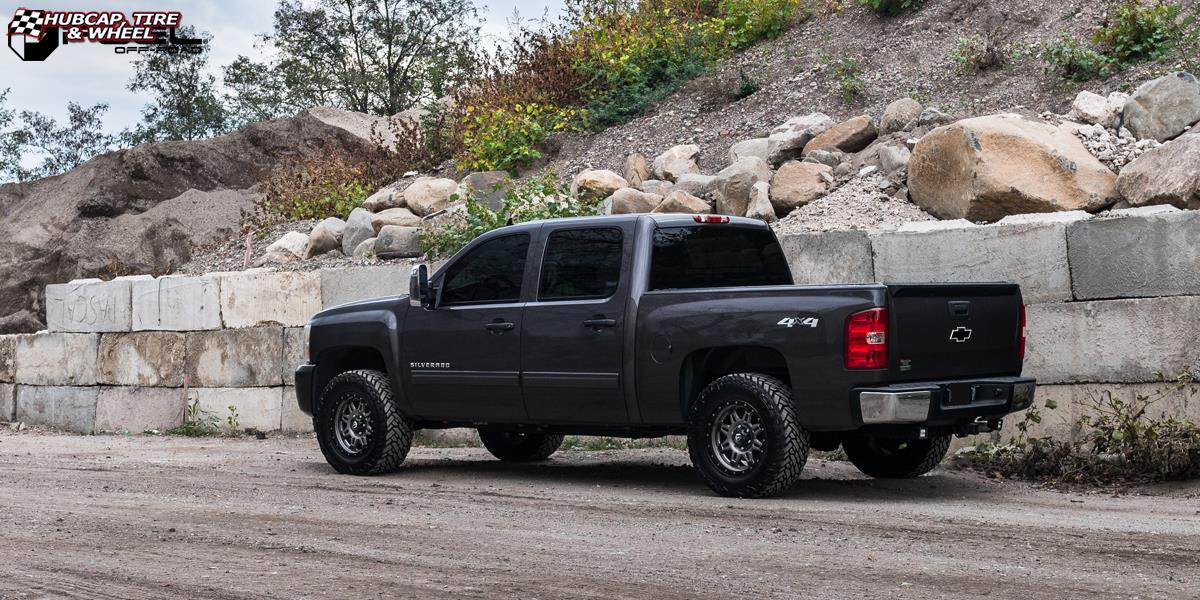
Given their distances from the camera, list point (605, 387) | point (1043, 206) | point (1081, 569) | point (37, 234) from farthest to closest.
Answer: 1. point (37, 234)
2. point (1043, 206)
3. point (605, 387)
4. point (1081, 569)

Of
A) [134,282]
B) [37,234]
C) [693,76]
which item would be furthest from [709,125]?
[37,234]

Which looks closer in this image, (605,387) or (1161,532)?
(1161,532)

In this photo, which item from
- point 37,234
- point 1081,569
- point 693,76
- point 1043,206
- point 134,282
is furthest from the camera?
point 37,234

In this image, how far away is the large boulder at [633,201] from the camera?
14.0m

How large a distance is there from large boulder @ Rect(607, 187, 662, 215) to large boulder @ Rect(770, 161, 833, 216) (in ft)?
4.26

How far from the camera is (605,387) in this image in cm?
907

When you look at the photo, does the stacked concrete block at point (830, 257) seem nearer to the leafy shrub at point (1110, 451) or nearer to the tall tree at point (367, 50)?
the leafy shrub at point (1110, 451)

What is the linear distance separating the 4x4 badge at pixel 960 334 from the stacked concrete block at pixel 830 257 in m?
2.50

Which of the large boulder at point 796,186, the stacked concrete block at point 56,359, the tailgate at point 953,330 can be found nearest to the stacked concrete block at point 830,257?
the large boulder at point 796,186

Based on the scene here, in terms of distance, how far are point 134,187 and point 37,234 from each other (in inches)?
67.2

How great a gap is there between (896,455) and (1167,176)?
3.73 metres

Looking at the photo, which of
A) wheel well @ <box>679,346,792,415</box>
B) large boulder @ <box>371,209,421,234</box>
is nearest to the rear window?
wheel well @ <box>679,346,792,415</box>

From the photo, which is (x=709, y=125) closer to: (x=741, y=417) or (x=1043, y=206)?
(x=1043, y=206)

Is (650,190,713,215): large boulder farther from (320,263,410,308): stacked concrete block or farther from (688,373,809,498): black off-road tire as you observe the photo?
(688,373,809,498): black off-road tire
